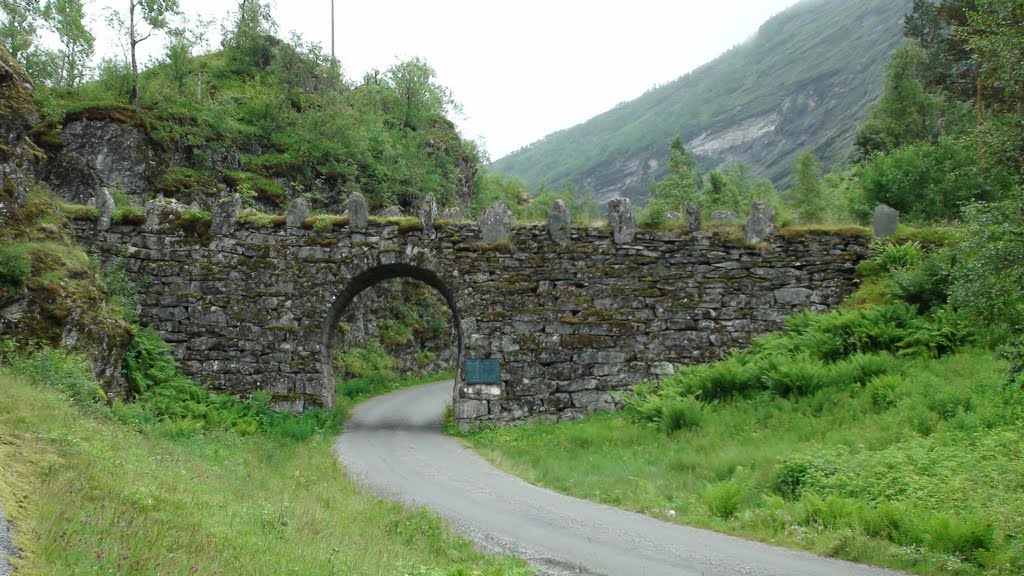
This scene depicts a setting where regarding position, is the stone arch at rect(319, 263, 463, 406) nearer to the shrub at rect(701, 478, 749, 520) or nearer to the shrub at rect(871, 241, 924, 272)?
the shrub at rect(701, 478, 749, 520)

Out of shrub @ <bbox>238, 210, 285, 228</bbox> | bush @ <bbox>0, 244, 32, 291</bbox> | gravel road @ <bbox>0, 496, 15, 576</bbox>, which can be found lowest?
gravel road @ <bbox>0, 496, 15, 576</bbox>

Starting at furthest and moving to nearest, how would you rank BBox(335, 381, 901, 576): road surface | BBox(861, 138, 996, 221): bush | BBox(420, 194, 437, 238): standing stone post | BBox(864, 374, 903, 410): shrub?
1. BBox(861, 138, 996, 221): bush
2. BBox(420, 194, 437, 238): standing stone post
3. BBox(864, 374, 903, 410): shrub
4. BBox(335, 381, 901, 576): road surface

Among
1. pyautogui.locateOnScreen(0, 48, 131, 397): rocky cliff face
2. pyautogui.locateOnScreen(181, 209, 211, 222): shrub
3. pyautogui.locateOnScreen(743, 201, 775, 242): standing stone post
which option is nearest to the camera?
pyautogui.locateOnScreen(0, 48, 131, 397): rocky cliff face

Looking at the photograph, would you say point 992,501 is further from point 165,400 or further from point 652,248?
point 165,400

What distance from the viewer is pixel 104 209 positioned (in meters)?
14.9

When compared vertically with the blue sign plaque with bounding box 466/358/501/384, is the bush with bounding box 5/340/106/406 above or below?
above


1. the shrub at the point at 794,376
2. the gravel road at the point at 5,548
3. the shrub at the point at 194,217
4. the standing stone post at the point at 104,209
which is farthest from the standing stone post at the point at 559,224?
the gravel road at the point at 5,548

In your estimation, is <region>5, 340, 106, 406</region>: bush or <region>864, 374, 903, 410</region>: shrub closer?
<region>5, 340, 106, 406</region>: bush

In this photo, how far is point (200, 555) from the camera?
4.62m

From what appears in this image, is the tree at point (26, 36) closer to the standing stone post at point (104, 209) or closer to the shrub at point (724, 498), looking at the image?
the standing stone post at point (104, 209)

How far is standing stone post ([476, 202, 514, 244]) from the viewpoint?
15.0 m

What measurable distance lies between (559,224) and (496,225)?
141cm

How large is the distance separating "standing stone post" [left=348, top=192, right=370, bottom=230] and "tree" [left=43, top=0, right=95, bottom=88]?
17845mm

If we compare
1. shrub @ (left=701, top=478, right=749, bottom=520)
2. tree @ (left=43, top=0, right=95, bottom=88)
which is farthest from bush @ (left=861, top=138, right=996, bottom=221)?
tree @ (left=43, top=0, right=95, bottom=88)
